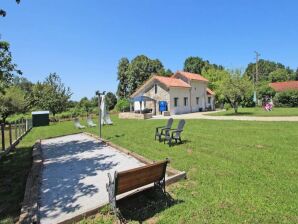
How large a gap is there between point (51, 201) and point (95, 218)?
141 cm

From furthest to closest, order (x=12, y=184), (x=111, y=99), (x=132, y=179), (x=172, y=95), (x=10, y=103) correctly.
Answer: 1. (x=111, y=99)
2. (x=172, y=95)
3. (x=10, y=103)
4. (x=12, y=184)
5. (x=132, y=179)

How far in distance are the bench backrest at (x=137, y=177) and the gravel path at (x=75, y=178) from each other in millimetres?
806

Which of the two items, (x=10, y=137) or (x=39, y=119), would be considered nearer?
(x=10, y=137)

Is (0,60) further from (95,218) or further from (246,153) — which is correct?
(246,153)

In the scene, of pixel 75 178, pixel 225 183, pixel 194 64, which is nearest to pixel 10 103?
pixel 75 178

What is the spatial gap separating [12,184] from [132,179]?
386 centimetres

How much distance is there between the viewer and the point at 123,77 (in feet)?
188

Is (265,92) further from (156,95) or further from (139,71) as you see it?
(139,71)

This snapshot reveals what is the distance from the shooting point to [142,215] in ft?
13.1

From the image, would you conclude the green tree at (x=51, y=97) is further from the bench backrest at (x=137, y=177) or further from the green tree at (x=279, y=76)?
the green tree at (x=279, y=76)

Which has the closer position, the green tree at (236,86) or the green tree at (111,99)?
the green tree at (236,86)

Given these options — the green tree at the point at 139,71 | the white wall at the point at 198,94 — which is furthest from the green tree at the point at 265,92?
the green tree at the point at 139,71

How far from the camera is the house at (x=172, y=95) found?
3297cm

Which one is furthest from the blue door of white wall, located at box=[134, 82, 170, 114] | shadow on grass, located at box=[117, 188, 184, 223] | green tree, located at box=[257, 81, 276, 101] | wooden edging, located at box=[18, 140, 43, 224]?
shadow on grass, located at box=[117, 188, 184, 223]
